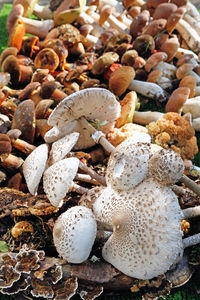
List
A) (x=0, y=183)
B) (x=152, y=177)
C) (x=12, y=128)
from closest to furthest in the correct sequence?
(x=152, y=177) → (x=0, y=183) → (x=12, y=128)

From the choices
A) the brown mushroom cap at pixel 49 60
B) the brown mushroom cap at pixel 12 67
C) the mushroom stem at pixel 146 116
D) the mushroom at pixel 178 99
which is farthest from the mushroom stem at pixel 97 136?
the brown mushroom cap at pixel 12 67

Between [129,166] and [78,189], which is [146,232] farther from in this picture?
[78,189]

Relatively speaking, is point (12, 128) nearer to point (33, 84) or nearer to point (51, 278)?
point (33, 84)

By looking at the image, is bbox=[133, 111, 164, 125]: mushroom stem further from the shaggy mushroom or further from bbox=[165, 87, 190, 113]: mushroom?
the shaggy mushroom

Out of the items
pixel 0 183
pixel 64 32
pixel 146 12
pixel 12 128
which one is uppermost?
pixel 146 12

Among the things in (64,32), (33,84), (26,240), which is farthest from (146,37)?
(26,240)
